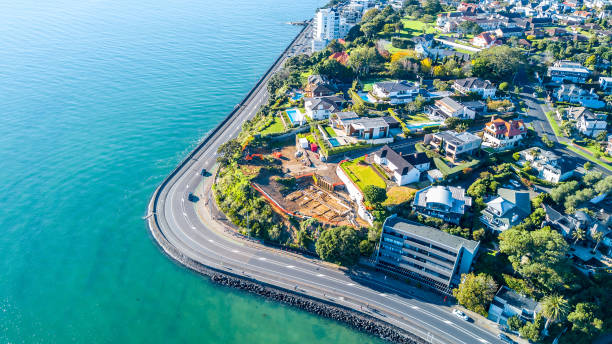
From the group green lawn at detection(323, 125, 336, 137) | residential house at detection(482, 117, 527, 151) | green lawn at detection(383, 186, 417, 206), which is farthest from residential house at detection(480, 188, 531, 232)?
green lawn at detection(323, 125, 336, 137)

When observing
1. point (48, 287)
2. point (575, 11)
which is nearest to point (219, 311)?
point (48, 287)

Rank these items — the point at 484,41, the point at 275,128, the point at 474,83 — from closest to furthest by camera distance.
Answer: the point at 275,128 < the point at 474,83 < the point at 484,41

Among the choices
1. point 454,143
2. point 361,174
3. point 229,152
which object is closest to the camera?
point 361,174

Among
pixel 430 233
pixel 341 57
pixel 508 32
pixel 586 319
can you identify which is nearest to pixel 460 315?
pixel 430 233

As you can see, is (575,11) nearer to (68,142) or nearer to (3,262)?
(68,142)

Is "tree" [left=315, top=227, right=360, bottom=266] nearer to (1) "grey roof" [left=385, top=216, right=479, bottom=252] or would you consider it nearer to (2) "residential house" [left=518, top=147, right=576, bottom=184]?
(1) "grey roof" [left=385, top=216, right=479, bottom=252]

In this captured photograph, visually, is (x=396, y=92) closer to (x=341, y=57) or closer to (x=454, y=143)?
(x=454, y=143)
